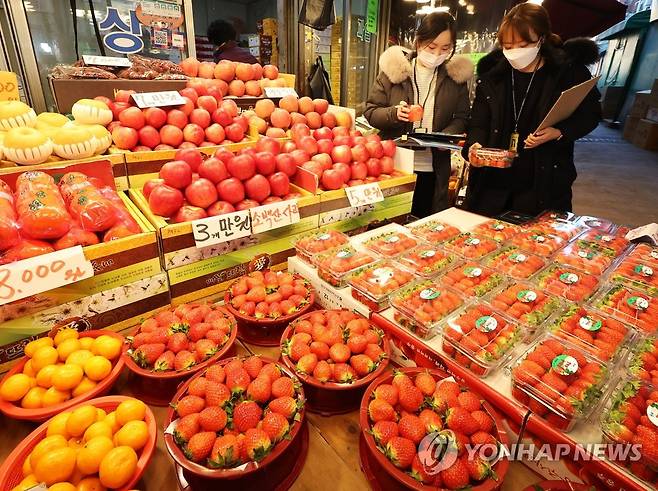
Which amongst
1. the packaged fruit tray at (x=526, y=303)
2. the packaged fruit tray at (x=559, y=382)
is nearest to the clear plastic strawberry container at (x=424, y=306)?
the packaged fruit tray at (x=526, y=303)

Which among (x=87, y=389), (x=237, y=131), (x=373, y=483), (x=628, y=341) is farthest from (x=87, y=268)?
(x=628, y=341)

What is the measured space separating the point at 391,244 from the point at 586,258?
86 centimetres

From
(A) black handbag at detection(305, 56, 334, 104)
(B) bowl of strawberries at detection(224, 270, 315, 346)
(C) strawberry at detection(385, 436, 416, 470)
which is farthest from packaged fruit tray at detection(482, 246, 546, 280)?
(A) black handbag at detection(305, 56, 334, 104)

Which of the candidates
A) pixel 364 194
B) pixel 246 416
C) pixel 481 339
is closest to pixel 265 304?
pixel 246 416

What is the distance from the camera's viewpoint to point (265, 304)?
142 centimetres

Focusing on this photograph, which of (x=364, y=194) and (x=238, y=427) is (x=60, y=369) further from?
(x=364, y=194)

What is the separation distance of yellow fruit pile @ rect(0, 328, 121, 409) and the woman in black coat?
7.97 feet

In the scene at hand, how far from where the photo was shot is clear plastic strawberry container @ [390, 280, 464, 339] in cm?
126

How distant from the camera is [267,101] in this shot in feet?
9.16

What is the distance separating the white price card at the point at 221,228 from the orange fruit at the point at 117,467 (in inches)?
30.5

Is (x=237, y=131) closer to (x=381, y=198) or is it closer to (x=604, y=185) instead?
(x=381, y=198)

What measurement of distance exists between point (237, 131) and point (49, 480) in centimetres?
199

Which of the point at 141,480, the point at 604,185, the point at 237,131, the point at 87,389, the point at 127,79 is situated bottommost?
the point at 604,185

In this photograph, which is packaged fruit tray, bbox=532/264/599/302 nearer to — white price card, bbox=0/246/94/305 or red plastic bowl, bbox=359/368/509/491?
red plastic bowl, bbox=359/368/509/491
